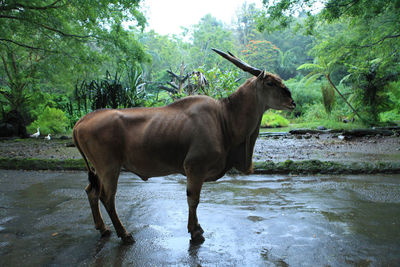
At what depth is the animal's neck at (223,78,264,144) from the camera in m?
3.10

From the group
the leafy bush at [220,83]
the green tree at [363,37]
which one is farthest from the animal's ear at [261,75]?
the green tree at [363,37]

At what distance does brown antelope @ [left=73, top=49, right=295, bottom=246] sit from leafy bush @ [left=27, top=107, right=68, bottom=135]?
1510cm

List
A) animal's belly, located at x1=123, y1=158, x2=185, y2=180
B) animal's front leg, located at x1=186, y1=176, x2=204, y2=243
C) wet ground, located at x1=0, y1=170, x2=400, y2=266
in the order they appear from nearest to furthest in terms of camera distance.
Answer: wet ground, located at x1=0, y1=170, x2=400, y2=266
animal's front leg, located at x1=186, y1=176, x2=204, y2=243
animal's belly, located at x1=123, y1=158, x2=185, y2=180

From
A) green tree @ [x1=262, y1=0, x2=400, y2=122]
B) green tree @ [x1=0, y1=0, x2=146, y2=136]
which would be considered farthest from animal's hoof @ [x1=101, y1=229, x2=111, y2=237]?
green tree @ [x1=262, y1=0, x2=400, y2=122]

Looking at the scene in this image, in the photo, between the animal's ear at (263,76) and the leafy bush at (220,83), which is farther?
the leafy bush at (220,83)

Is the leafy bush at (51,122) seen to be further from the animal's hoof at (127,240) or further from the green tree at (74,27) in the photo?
the animal's hoof at (127,240)

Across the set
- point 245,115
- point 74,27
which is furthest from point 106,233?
point 74,27

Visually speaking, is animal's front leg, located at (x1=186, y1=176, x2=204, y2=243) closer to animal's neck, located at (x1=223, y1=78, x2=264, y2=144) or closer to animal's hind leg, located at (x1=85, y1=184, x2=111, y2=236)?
animal's neck, located at (x1=223, y1=78, x2=264, y2=144)

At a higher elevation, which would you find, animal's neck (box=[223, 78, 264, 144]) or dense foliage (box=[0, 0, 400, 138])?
dense foliage (box=[0, 0, 400, 138])

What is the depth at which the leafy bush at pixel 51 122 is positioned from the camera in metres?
16.6

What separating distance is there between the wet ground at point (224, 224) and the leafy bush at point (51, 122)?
12367 millimetres

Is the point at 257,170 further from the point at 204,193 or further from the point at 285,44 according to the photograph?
the point at 285,44

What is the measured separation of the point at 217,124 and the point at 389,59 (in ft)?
44.0

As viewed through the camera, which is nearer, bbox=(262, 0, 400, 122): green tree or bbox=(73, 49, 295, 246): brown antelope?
bbox=(73, 49, 295, 246): brown antelope
